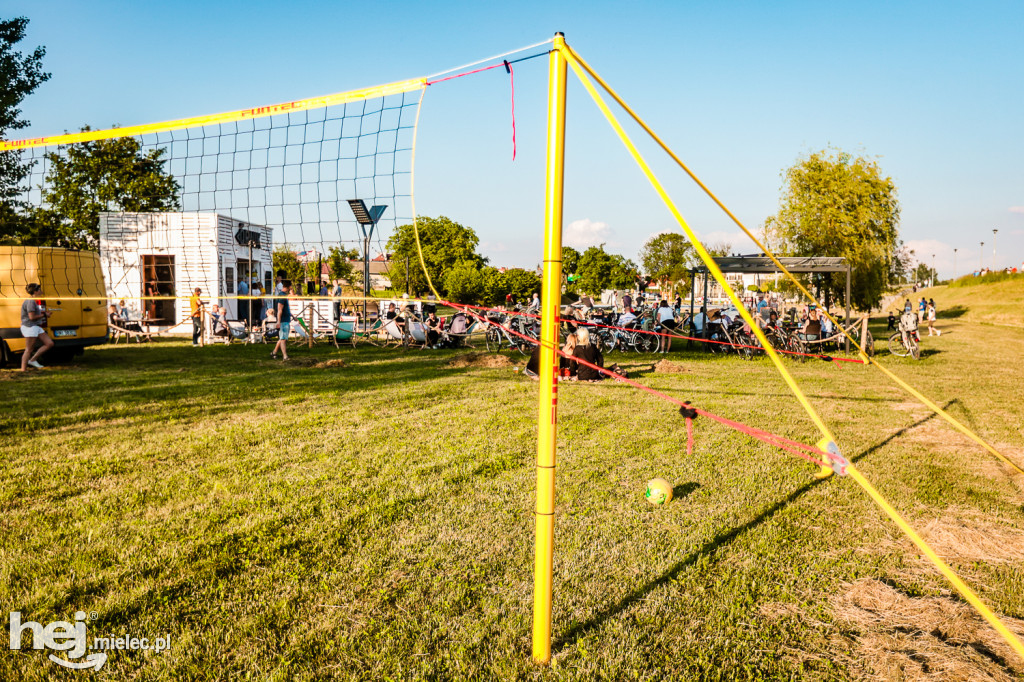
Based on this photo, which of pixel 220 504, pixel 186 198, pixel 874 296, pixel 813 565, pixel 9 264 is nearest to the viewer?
pixel 813 565

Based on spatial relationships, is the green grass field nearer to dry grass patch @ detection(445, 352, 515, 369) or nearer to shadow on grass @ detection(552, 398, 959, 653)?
shadow on grass @ detection(552, 398, 959, 653)

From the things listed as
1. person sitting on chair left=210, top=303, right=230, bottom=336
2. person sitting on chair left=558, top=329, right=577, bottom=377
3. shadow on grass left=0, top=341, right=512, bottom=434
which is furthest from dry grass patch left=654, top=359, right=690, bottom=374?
person sitting on chair left=210, top=303, right=230, bottom=336

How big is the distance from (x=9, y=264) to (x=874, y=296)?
27997mm

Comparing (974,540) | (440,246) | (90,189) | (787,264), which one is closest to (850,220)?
(787,264)

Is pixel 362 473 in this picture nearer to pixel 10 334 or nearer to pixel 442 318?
pixel 10 334

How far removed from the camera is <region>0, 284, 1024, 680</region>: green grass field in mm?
2605

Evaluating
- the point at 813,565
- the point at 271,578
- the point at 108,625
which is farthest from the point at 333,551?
the point at 813,565

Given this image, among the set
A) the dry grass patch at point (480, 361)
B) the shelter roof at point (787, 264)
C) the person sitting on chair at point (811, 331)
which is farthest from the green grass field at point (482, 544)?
the shelter roof at point (787, 264)

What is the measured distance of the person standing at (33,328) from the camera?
9711 mm

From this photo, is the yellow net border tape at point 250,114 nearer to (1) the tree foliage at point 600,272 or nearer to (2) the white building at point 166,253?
(2) the white building at point 166,253

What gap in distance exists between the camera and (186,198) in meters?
6.88

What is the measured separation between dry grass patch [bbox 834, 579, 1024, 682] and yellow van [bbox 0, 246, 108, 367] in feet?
37.5

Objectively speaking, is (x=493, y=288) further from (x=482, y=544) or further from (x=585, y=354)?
(x=482, y=544)

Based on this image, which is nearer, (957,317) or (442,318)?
(442,318)
